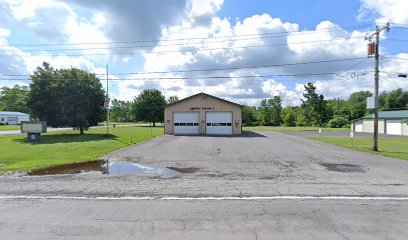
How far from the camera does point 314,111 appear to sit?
70250 millimetres

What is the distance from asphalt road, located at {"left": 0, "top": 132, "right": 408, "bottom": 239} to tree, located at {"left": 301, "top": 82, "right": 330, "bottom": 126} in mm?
63294

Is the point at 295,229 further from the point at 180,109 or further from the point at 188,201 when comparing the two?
the point at 180,109

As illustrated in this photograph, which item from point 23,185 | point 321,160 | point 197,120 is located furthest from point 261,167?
point 197,120

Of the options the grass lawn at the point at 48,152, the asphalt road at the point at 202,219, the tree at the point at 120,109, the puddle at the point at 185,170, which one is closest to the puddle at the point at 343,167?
the asphalt road at the point at 202,219

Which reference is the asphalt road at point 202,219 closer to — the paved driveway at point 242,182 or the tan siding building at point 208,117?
the paved driveway at point 242,182

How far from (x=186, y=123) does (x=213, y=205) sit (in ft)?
90.1

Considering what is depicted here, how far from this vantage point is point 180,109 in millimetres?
33594

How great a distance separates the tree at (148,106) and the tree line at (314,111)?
22227 millimetres

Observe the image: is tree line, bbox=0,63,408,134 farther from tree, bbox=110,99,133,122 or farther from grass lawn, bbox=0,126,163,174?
grass lawn, bbox=0,126,163,174

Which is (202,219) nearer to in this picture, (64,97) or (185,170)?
(185,170)

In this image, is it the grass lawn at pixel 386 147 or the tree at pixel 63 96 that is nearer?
the grass lawn at pixel 386 147

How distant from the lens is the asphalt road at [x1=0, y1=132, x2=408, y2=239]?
4578 millimetres

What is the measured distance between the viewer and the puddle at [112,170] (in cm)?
971

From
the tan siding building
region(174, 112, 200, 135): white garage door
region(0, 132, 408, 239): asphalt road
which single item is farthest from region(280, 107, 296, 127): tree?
region(0, 132, 408, 239): asphalt road
